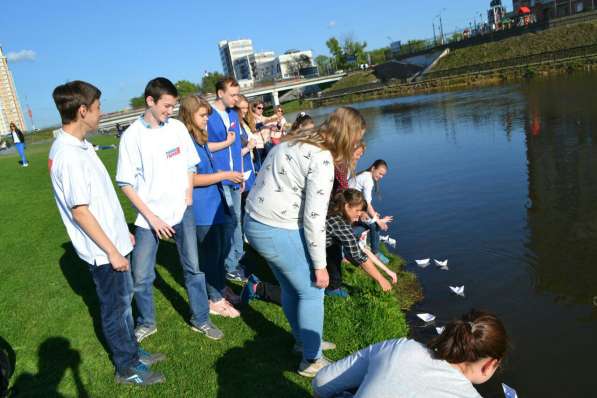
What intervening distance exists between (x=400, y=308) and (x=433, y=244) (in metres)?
2.09

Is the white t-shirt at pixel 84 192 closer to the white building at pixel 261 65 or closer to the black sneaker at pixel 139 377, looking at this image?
the black sneaker at pixel 139 377

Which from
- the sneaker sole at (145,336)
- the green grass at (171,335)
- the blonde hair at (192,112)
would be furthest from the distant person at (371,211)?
the sneaker sole at (145,336)

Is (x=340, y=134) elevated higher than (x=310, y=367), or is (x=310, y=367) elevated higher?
(x=340, y=134)

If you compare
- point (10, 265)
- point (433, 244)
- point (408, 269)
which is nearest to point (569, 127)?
point (433, 244)

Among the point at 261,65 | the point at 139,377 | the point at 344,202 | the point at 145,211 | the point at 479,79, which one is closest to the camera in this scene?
the point at 139,377

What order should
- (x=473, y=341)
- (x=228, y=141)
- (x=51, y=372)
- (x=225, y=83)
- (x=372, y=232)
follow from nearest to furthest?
(x=473, y=341) < (x=51, y=372) < (x=228, y=141) < (x=225, y=83) < (x=372, y=232)

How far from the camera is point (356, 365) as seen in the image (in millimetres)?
2492

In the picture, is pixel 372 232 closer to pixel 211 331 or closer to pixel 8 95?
pixel 211 331

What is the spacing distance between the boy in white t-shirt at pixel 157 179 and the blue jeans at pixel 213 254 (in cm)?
26

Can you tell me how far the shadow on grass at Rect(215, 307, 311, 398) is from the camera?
352 cm

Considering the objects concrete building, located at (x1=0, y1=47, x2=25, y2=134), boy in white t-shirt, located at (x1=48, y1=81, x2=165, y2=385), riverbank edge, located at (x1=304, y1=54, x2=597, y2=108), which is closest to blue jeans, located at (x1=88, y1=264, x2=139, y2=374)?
boy in white t-shirt, located at (x1=48, y1=81, x2=165, y2=385)

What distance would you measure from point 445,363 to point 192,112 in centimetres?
307

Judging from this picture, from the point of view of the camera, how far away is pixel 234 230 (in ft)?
16.6

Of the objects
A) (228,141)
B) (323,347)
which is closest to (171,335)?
(323,347)
